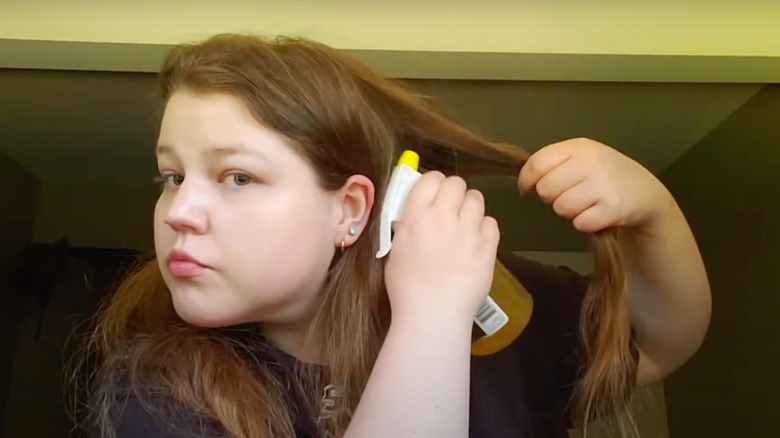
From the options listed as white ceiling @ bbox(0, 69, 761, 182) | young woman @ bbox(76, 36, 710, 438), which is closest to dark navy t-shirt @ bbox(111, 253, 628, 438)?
young woman @ bbox(76, 36, 710, 438)

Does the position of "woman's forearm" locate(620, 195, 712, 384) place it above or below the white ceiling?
below

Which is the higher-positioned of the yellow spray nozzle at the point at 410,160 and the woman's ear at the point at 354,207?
the yellow spray nozzle at the point at 410,160

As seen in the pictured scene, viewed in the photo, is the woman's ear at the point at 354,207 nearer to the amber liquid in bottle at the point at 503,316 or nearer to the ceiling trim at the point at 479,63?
the amber liquid in bottle at the point at 503,316

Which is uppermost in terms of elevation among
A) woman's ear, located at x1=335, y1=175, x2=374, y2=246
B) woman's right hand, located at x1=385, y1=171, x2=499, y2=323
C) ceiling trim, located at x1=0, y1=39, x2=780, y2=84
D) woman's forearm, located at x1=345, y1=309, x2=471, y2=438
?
ceiling trim, located at x1=0, y1=39, x2=780, y2=84

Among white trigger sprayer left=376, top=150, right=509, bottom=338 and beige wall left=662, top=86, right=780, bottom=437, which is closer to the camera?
white trigger sprayer left=376, top=150, right=509, bottom=338

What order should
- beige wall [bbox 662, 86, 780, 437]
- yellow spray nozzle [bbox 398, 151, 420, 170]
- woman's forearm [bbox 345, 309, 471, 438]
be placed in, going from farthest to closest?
beige wall [bbox 662, 86, 780, 437] → yellow spray nozzle [bbox 398, 151, 420, 170] → woman's forearm [bbox 345, 309, 471, 438]

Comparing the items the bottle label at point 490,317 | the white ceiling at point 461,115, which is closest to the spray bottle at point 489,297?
the bottle label at point 490,317

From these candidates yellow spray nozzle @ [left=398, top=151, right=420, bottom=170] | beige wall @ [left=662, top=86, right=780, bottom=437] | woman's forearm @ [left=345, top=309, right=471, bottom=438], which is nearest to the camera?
woman's forearm @ [left=345, top=309, right=471, bottom=438]

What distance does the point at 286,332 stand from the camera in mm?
688

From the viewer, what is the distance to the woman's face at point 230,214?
0.59 m

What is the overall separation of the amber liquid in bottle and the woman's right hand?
82mm

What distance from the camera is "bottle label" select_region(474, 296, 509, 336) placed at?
0.66 m

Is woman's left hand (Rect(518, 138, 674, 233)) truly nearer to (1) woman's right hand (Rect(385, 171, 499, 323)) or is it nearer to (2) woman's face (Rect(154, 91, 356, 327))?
(1) woman's right hand (Rect(385, 171, 499, 323))

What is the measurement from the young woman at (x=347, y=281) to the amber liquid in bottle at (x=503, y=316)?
0.05 ft
